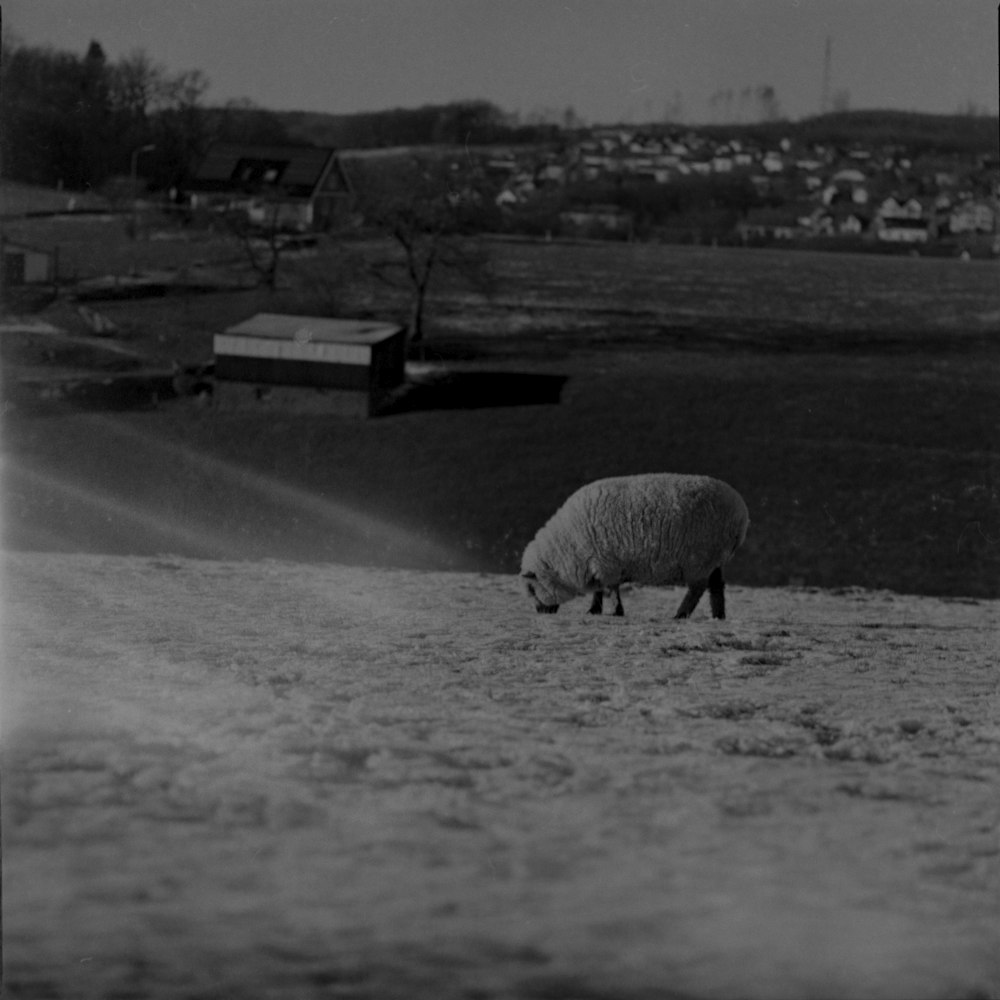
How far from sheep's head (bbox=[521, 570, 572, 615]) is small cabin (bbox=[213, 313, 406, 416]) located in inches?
276

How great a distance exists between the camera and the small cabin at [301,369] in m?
15.4

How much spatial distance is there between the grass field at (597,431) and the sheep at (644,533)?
5.17 meters

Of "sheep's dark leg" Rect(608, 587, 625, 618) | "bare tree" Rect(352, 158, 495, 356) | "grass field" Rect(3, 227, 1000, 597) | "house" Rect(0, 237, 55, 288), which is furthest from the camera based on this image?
"bare tree" Rect(352, 158, 495, 356)

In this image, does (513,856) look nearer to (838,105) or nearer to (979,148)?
(838,105)

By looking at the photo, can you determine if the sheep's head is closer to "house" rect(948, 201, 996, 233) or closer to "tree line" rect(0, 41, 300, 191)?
"tree line" rect(0, 41, 300, 191)

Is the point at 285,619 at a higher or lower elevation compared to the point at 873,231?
lower

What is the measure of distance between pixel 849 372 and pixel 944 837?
13.2 m

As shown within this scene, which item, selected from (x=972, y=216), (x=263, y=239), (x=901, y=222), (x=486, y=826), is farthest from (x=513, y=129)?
(x=486, y=826)

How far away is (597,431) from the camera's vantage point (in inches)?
613

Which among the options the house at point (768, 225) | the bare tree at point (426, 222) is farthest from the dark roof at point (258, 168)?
the house at point (768, 225)

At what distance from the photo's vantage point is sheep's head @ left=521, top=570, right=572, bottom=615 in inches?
344

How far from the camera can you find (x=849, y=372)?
16344 mm

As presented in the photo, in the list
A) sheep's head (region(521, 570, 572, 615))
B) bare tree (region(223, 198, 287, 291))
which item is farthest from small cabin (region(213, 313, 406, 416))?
sheep's head (region(521, 570, 572, 615))

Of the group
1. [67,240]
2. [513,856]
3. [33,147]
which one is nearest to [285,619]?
[513,856]
